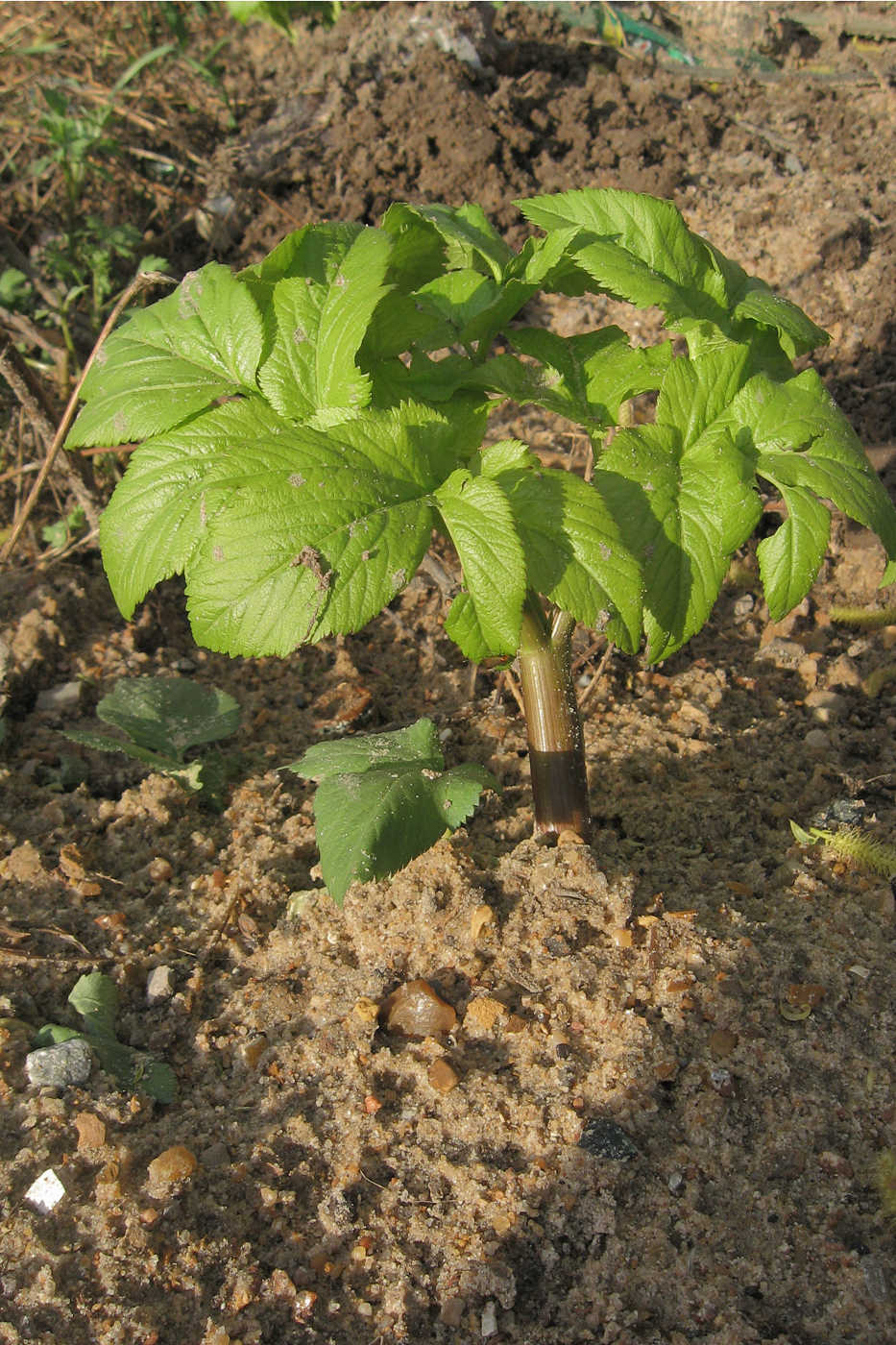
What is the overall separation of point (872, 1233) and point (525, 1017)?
24.5 inches

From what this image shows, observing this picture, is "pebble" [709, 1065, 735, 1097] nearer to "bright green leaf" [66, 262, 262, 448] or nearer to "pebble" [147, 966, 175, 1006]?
"pebble" [147, 966, 175, 1006]

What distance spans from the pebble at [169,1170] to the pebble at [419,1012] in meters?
0.41

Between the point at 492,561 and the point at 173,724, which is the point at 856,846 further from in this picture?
the point at 173,724

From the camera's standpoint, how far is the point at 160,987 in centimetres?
207

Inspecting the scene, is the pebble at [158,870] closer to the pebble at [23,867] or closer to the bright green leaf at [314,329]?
the pebble at [23,867]

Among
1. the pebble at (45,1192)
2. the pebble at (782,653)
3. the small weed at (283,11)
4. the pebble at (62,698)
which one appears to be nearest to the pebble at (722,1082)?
the pebble at (45,1192)

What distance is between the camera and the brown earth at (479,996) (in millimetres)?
1604

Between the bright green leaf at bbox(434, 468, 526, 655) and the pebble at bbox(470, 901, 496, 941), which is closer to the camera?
the bright green leaf at bbox(434, 468, 526, 655)

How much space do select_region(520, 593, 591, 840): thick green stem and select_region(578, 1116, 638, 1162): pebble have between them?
59 centimetres

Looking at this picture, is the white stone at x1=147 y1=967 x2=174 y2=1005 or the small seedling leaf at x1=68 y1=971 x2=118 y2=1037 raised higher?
the small seedling leaf at x1=68 y1=971 x2=118 y2=1037

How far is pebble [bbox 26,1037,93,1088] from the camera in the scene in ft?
6.07

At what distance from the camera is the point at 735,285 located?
6.40 ft

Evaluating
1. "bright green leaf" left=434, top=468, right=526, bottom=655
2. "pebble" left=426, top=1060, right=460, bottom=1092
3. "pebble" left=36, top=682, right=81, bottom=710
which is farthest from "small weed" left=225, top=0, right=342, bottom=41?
"pebble" left=426, top=1060, right=460, bottom=1092

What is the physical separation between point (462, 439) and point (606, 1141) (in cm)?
116
